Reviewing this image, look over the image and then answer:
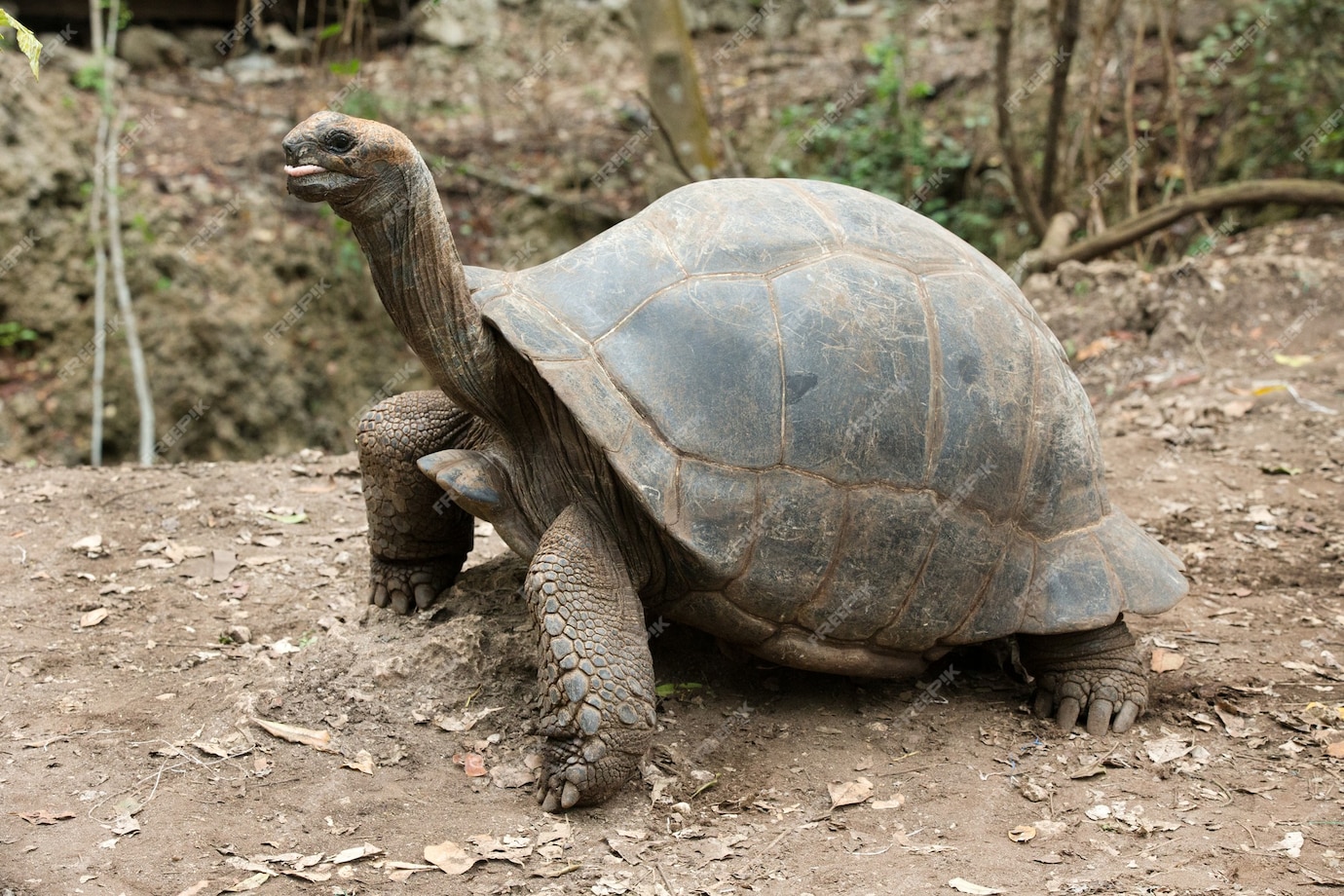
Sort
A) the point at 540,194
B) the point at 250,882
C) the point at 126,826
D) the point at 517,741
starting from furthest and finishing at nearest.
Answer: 1. the point at 540,194
2. the point at 517,741
3. the point at 126,826
4. the point at 250,882

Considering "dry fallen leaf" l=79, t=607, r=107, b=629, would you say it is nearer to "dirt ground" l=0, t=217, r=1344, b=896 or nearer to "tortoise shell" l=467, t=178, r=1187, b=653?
"dirt ground" l=0, t=217, r=1344, b=896

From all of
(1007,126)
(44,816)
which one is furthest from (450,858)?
(1007,126)

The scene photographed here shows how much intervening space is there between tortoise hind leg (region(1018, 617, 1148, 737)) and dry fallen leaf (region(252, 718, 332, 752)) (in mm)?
2425

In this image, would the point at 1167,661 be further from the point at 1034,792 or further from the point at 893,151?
the point at 893,151

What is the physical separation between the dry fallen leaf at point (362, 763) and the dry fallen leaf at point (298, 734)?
0.29 ft

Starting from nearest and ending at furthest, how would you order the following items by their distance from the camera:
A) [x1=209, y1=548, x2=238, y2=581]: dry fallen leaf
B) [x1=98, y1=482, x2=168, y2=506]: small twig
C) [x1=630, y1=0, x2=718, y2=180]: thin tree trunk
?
[x1=209, y1=548, x2=238, y2=581]: dry fallen leaf → [x1=98, y1=482, x2=168, y2=506]: small twig → [x1=630, y1=0, x2=718, y2=180]: thin tree trunk

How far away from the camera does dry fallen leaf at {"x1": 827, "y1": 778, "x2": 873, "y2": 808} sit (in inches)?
136

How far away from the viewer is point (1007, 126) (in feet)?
27.8

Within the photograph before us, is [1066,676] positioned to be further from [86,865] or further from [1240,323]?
[1240,323]

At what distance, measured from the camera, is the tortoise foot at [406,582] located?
4.24 meters

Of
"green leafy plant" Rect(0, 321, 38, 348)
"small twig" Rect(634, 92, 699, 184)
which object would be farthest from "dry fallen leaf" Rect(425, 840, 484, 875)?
"green leafy plant" Rect(0, 321, 38, 348)

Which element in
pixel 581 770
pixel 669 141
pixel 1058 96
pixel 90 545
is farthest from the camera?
pixel 669 141

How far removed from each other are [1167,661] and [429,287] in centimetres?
301

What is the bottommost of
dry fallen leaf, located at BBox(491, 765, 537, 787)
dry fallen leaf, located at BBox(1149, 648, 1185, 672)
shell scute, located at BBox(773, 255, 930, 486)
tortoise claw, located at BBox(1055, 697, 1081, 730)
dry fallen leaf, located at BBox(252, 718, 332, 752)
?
dry fallen leaf, located at BBox(491, 765, 537, 787)
